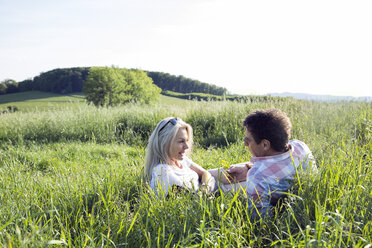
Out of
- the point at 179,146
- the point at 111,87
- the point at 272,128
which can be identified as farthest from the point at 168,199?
the point at 111,87

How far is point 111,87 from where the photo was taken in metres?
39.0

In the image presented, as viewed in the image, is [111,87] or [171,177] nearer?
[171,177]

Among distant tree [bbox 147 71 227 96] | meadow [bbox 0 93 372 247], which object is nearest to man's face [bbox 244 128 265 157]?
meadow [bbox 0 93 372 247]

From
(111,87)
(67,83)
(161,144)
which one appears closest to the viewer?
(161,144)

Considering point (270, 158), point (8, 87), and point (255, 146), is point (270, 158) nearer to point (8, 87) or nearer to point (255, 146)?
point (255, 146)

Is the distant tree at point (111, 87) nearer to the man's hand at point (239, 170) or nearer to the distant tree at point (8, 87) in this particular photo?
the man's hand at point (239, 170)

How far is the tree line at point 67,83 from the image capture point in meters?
61.1

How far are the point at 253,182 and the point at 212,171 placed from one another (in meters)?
1.26

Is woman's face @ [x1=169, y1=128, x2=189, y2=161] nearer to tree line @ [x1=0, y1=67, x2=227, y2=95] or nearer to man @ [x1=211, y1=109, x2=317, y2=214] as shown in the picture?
man @ [x1=211, y1=109, x2=317, y2=214]

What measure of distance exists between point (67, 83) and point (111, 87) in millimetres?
27223

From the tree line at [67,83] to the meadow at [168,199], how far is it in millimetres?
53345

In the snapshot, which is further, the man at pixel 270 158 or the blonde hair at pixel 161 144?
the blonde hair at pixel 161 144

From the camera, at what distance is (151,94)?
143 feet

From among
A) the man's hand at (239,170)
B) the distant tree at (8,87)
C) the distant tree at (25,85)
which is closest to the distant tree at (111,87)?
the distant tree at (25,85)
